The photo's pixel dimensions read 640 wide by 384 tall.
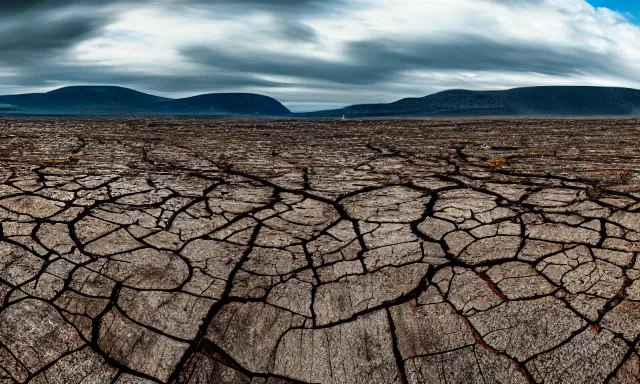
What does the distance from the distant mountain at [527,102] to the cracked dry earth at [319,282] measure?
8788 centimetres

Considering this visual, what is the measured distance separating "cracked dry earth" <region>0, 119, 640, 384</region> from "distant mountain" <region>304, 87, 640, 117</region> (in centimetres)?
8788

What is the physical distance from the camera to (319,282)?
280 cm

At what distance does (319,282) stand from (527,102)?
4019 inches

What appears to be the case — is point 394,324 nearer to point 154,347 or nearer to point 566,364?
point 566,364

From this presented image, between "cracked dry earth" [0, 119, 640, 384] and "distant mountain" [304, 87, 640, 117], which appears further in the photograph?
"distant mountain" [304, 87, 640, 117]

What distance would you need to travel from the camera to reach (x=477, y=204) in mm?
3760

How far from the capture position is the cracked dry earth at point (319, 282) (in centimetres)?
229

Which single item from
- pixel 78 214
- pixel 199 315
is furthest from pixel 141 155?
pixel 199 315

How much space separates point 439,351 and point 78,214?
2.68m

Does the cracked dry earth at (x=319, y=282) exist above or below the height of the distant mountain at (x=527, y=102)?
above

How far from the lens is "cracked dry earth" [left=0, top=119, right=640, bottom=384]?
2.29 metres

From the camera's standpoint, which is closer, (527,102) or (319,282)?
(319,282)

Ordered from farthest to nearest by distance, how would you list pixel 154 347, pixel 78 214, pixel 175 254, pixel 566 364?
pixel 78 214, pixel 175 254, pixel 154 347, pixel 566 364

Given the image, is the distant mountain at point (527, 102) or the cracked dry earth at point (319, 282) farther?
the distant mountain at point (527, 102)
